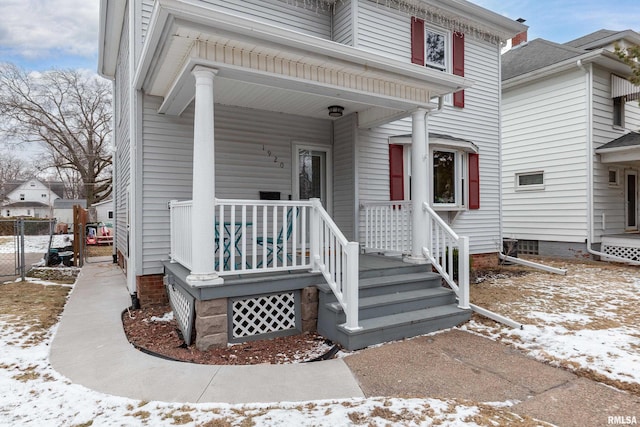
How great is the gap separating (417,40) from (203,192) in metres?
6.19

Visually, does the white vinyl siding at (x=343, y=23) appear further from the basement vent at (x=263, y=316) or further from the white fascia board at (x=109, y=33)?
the basement vent at (x=263, y=316)

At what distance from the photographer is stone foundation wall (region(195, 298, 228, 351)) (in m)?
3.75

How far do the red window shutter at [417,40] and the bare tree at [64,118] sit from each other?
85.2 feet

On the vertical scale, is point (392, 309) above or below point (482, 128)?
below

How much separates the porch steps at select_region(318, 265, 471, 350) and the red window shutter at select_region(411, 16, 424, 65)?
4802 mm

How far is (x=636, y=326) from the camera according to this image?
429 cm

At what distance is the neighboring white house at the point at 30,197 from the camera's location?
48.9 meters

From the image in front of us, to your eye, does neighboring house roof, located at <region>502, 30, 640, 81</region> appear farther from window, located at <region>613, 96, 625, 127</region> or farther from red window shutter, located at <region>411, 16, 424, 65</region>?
red window shutter, located at <region>411, 16, 424, 65</region>

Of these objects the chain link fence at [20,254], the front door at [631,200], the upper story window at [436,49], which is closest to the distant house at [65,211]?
the chain link fence at [20,254]

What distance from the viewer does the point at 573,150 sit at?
10.0 m

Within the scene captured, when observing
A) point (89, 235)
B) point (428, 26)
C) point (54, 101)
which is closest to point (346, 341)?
point (428, 26)

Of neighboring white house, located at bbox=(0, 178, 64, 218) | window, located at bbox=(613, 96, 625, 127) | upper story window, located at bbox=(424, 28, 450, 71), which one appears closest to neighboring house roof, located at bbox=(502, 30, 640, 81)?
window, located at bbox=(613, 96, 625, 127)

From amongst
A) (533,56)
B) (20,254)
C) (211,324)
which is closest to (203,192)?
(211,324)

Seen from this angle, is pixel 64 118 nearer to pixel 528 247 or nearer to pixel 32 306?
pixel 32 306
